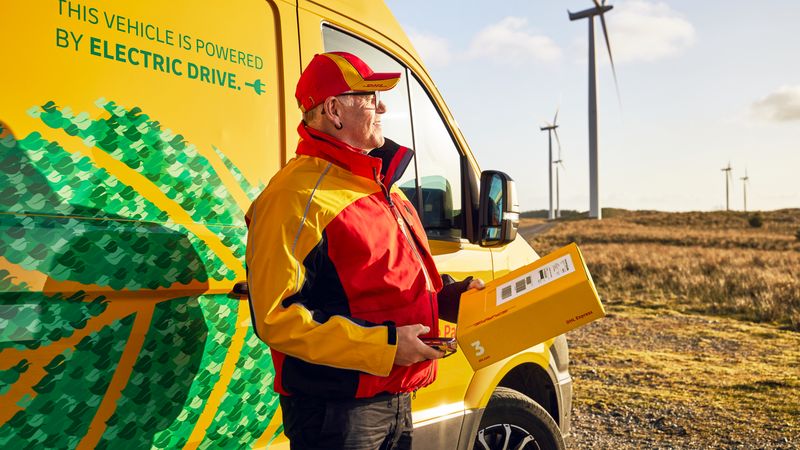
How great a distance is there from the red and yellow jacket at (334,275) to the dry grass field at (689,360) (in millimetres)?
3854

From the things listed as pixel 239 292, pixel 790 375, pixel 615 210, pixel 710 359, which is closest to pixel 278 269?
pixel 239 292

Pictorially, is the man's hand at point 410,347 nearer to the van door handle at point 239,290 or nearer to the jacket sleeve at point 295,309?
the jacket sleeve at point 295,309

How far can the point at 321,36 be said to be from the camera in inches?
105

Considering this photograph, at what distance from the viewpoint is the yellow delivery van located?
69.7 inches

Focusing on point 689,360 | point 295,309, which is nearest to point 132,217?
point 295,309

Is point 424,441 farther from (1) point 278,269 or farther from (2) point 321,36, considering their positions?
(2) point 321,36

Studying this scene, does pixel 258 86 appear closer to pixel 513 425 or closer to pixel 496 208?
pixel 496 208

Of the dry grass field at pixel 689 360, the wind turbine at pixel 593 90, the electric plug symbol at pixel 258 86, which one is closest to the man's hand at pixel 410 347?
the electric plug symbol at pixel 258 86

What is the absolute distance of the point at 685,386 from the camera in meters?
7.38

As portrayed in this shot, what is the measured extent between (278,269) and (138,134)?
1.82ft

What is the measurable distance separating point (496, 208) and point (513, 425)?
1.00 m

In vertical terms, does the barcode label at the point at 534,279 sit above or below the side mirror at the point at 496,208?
below

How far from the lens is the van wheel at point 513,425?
3.25 meters

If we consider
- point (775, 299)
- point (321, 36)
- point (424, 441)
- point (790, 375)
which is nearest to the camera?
point (321, 36)
